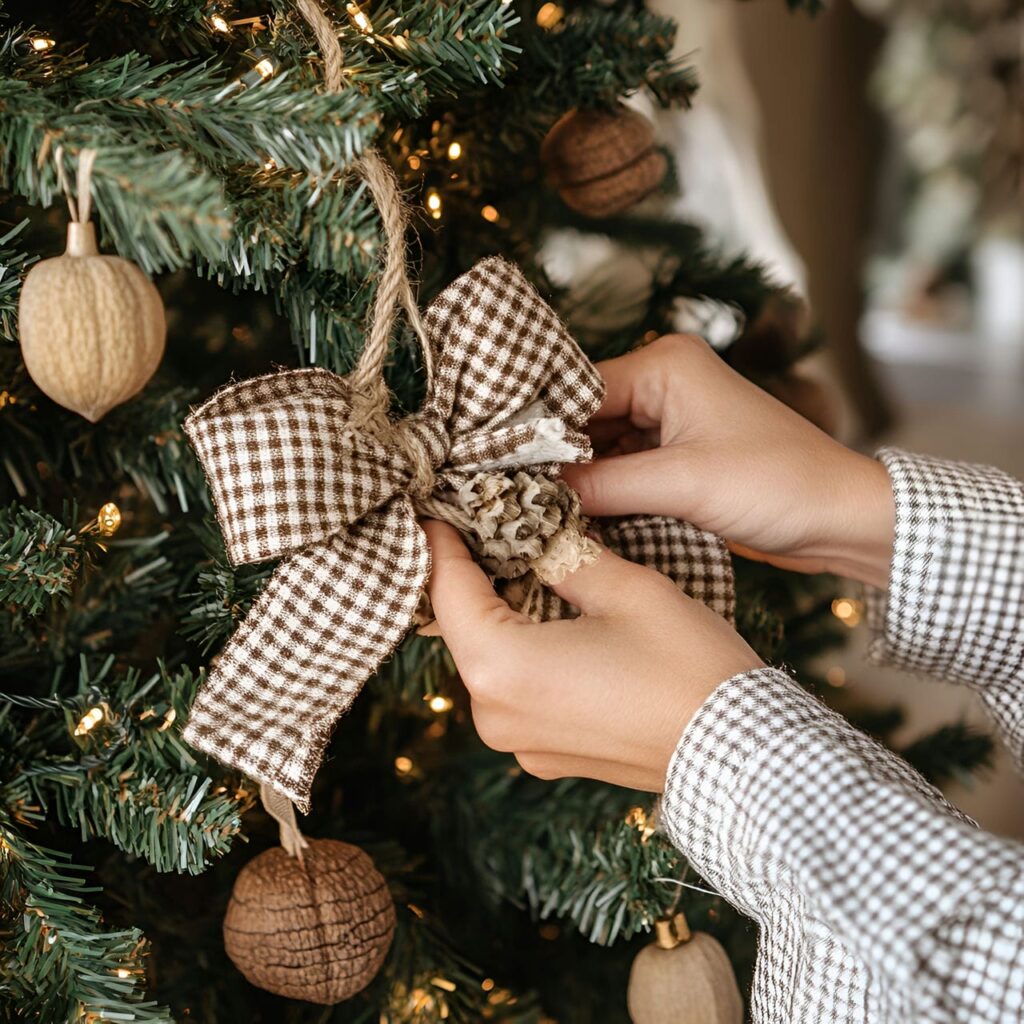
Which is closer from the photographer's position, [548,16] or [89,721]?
[89,721]

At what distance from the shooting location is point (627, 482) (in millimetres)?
489

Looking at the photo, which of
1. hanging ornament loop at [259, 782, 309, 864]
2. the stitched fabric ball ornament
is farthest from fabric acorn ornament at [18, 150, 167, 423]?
the stitched fabric ball ornament

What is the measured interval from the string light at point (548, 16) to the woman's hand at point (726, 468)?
230 mm

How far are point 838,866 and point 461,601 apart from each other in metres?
0.19

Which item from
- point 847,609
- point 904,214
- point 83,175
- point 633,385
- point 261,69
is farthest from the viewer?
point 904,214

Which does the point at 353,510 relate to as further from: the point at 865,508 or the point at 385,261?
the point at 865,508

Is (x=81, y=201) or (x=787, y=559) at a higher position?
(x=81, y=201)

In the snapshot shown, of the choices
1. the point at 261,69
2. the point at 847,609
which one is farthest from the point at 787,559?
the point at 261,69

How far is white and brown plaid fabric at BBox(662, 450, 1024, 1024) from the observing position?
1.17 feet

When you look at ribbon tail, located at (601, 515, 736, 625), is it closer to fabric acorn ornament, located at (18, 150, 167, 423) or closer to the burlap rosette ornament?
the burlap rosette ornament

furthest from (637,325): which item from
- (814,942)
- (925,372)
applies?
(925,372)

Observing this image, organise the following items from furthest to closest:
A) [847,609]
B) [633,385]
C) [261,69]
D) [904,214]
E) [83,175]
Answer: [904,214]
[847,609]
[633,385]
[261,69]
[83,175]

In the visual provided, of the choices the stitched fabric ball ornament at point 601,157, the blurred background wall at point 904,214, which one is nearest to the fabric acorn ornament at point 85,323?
the stitched fabric ball ornament at point 601,157

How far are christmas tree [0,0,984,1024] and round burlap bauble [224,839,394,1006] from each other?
0.10 feet
